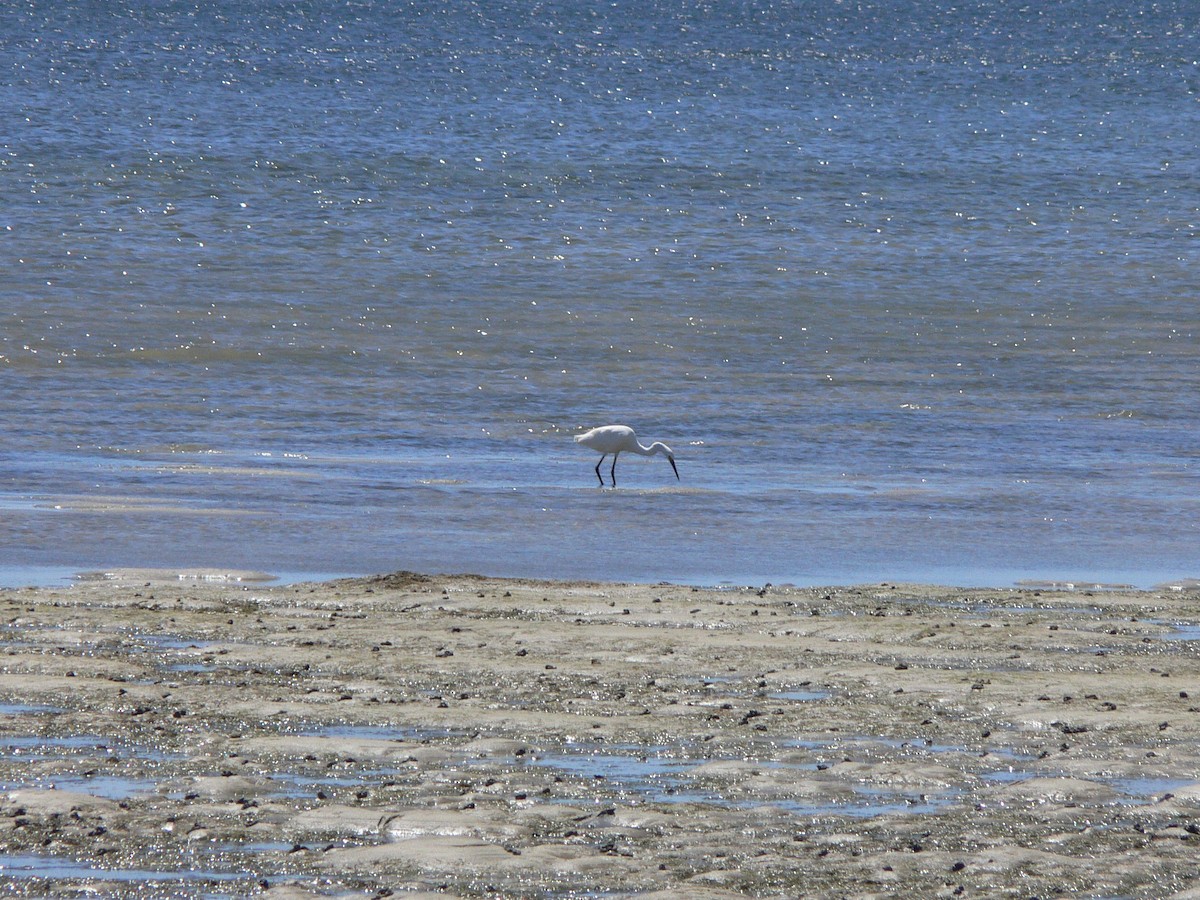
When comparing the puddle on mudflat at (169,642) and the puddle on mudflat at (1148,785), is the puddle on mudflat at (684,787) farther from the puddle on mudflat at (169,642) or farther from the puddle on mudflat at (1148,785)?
the puddle on mudflat at (169,642)

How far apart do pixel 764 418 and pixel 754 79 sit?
89.3 feet

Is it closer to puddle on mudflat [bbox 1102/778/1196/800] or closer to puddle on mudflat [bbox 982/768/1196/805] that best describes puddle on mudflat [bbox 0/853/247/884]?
puddle on mudflat [bbox 982/768/1196/805]

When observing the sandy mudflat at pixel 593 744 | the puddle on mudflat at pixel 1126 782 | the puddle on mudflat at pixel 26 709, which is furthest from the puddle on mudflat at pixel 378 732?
the puddle on mudflat at pixel 1126 782

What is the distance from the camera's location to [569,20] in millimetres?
48125

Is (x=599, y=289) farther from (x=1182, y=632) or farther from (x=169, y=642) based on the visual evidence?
(x=169, y=642)

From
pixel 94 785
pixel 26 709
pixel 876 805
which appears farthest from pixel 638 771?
pixel 26 709

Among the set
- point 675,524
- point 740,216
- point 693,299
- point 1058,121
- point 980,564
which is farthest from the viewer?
point 1058,121

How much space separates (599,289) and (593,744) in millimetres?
17977

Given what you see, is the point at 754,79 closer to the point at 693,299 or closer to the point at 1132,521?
the point at 693,299

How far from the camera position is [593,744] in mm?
6023

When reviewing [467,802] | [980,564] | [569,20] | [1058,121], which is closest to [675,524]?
[980,564]

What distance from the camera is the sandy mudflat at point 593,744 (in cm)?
492

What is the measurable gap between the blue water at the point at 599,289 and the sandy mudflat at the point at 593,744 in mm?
1604

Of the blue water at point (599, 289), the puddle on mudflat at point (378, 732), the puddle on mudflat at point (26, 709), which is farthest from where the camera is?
the blue water at point (599, 289)
